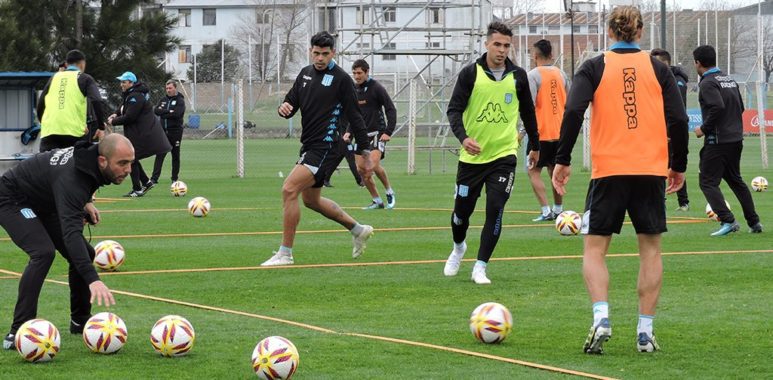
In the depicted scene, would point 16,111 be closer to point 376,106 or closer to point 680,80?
point 376,106

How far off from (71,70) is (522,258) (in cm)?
731

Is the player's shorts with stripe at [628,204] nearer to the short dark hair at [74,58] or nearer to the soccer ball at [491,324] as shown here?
the soccer ball at [491,324]

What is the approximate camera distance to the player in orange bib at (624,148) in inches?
311

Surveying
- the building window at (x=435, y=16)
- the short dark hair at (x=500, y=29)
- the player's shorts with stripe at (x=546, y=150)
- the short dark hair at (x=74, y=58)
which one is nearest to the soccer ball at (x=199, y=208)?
the short dark hair at (x=74, y=58)

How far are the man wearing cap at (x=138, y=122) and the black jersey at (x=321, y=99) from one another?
10.5m

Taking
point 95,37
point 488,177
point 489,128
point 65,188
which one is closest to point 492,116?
point 489,128

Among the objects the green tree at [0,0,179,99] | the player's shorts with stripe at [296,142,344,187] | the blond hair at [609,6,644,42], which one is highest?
the green tree at [0,0,179,99]

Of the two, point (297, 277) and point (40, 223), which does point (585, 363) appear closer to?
point (40, 223)

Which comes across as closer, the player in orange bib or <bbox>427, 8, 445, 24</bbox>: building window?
the player in orange bib

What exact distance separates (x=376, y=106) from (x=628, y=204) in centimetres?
1231

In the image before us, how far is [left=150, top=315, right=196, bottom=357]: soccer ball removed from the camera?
7.83m

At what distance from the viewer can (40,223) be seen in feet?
27.2

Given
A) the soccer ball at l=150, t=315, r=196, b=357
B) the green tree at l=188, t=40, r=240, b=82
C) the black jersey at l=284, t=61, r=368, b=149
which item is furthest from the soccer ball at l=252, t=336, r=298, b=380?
the green tree at l=188, t=40, r=240, b=82

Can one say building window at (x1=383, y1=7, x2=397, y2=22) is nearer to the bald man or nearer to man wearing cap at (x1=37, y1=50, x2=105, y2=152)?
man wearing cap at (x1=37, y1=50, x2=105, y2=152)
